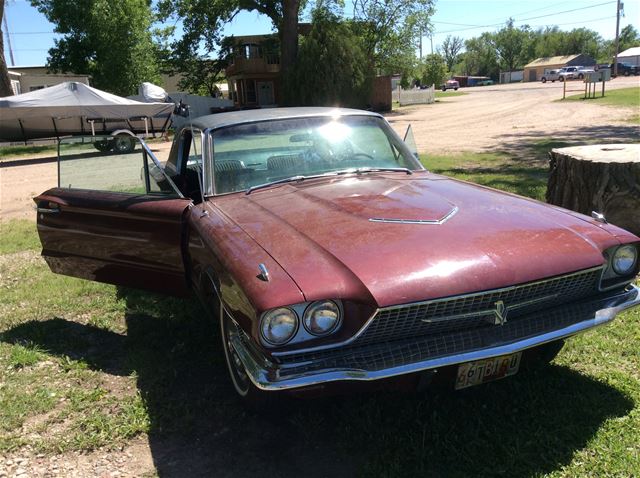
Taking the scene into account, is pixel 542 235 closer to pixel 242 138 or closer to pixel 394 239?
pixel 394 239

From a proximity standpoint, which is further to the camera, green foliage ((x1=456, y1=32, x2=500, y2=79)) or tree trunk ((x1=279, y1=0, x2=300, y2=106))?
green foliage ((x1=456, y1=32, x2=500, y2=79))

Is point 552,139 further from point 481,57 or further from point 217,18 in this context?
point 481,57

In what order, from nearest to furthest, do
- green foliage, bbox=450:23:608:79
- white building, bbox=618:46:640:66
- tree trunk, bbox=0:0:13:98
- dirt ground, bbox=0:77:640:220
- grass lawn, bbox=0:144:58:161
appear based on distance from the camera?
dirt ground, bbox=0:77:640:220 → grass lawn, bbox=0:144:58:161 → tree trunk, bbox=0:0:13:98 → white building, bbox=618:46:640:66 → green foliage, bbox=450:23:608:79

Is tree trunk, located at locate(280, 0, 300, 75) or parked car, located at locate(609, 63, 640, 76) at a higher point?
tree trunk, located at locate(280, 0, 300, 75)

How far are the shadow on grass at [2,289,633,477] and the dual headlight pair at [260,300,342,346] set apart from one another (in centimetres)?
71

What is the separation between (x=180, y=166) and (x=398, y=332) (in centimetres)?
282

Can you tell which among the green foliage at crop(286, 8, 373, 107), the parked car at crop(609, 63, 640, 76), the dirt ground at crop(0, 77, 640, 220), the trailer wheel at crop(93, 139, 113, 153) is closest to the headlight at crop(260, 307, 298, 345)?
the trailer wheel at crop(93, 139, 113, 153)

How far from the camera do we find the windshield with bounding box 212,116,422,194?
374 centimetres

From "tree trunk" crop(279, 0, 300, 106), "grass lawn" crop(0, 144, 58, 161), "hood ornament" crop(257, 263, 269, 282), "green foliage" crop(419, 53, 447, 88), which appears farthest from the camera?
"green foliage" crop(419, 53, 447, 88)

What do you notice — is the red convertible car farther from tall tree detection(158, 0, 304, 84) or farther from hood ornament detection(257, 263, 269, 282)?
tall tree detection(158, 0, 304, 84)

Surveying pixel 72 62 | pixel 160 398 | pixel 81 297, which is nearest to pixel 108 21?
pixel 72 62

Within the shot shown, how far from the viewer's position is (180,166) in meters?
4.54

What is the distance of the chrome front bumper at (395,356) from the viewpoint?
7.30 ft

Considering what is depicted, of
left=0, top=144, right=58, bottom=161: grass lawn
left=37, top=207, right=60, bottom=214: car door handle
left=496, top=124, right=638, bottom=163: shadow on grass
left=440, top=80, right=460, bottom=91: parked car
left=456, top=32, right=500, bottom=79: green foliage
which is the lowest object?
left=0, top=144, right=58, bottom=161: grass lawn
